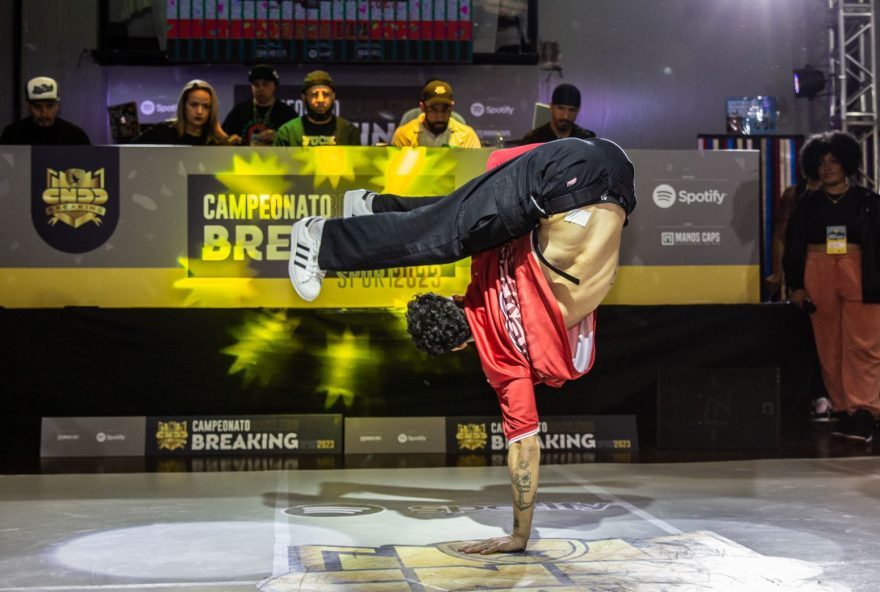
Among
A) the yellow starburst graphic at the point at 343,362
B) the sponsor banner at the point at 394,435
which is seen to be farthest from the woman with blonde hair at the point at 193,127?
the sponsor banner at the point at 394,435

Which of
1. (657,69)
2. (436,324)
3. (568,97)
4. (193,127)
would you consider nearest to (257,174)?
(193,127)

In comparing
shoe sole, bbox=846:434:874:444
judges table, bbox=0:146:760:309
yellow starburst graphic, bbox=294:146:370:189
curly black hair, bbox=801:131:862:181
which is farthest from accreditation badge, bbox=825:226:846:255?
yellow starburst graphic, bbox=294:146:370:189

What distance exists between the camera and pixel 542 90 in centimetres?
1088

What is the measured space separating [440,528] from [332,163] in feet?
9.71

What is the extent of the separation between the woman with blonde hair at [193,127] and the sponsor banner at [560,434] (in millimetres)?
2400

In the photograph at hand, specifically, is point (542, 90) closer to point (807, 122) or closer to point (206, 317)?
point (807, 122)

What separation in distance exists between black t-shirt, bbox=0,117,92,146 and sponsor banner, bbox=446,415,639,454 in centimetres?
311

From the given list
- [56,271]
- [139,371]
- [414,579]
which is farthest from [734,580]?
[56,271]

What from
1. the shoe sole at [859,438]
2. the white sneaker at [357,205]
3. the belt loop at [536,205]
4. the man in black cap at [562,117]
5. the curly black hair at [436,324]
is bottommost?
the shoe sole at [859,438]

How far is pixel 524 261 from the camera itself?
4.09 meters

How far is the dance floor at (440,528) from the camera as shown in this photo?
3.61m

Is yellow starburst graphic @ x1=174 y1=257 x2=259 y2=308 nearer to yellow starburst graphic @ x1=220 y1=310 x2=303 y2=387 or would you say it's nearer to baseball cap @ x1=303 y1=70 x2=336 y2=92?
yellow starburst graphic @ x1=220 y1=310 x2=303 y2=387

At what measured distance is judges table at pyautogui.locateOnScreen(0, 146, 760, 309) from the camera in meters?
6.64

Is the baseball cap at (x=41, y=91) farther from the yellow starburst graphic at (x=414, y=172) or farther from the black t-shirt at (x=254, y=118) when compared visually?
the yellow starburst graphic at (x=414, y=172)
